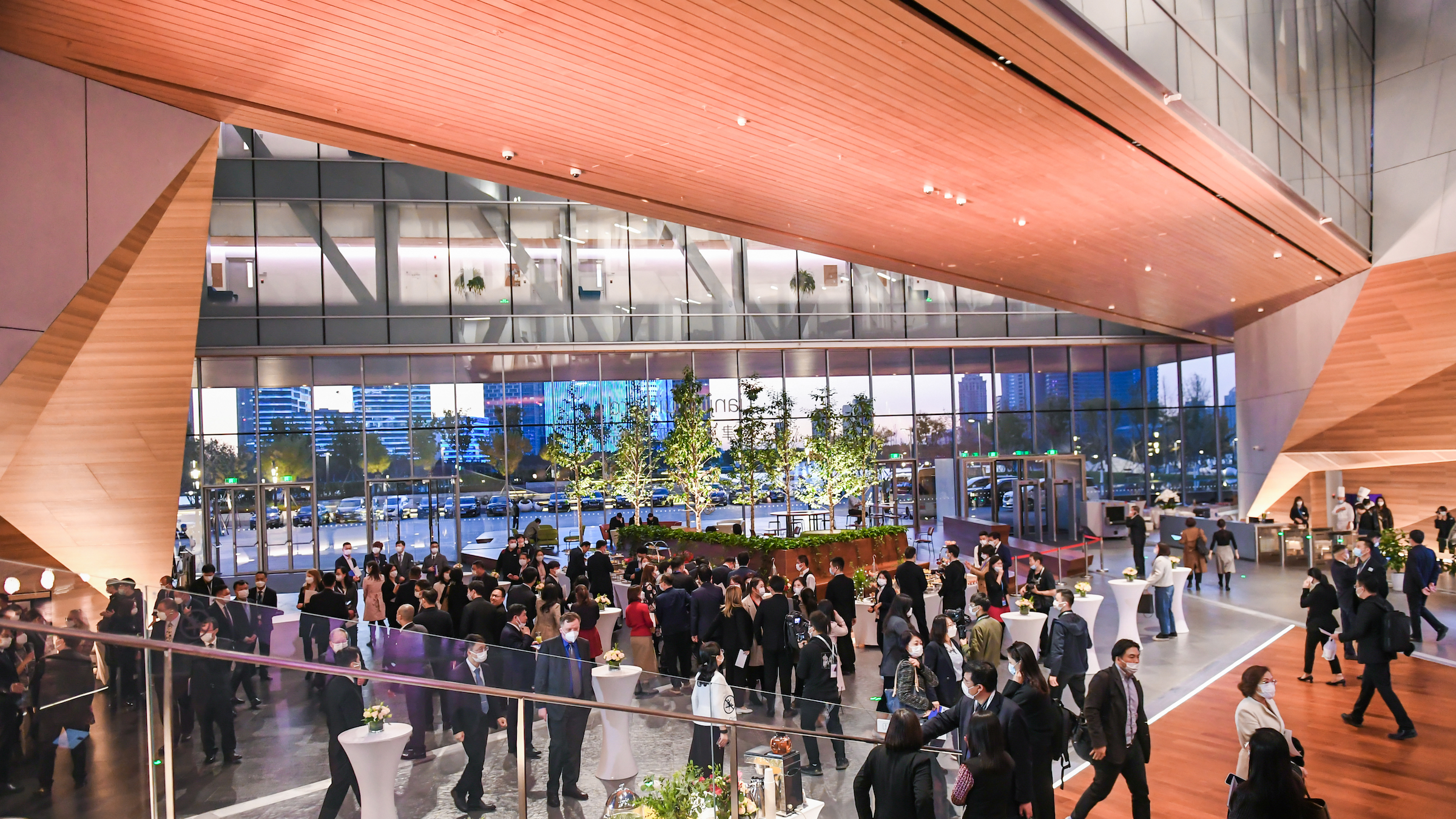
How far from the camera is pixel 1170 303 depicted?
1791 centimetres

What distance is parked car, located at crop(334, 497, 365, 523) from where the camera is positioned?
827 inches

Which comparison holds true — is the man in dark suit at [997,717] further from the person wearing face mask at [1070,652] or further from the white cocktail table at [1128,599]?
the white cocktail table at [1128,599]

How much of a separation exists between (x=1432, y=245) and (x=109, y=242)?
55.0 feet

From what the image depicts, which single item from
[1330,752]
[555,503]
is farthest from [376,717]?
[555,503]

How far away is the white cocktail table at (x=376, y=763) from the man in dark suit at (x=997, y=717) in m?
3.12

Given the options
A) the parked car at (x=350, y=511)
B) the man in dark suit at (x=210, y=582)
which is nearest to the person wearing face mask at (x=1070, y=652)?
the man in dark suit at (x=210, y=582)

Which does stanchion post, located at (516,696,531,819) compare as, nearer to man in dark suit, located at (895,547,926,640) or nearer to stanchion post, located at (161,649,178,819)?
stanchion post, located at (161,649,178,819)

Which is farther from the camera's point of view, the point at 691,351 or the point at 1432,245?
the point at 691,351

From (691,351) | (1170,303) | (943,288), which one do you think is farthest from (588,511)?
(1170,303)

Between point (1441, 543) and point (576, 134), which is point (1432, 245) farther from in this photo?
point (576, 134)

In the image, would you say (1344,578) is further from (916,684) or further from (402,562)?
(402,562)

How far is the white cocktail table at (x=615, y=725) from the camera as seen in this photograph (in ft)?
20.3

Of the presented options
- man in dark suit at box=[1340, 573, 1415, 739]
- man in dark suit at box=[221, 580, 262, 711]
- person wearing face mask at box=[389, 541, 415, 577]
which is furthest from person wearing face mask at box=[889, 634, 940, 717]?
person wearing face mask at box=[389, 541, 415, 577]

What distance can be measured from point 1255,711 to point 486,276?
1948cm
